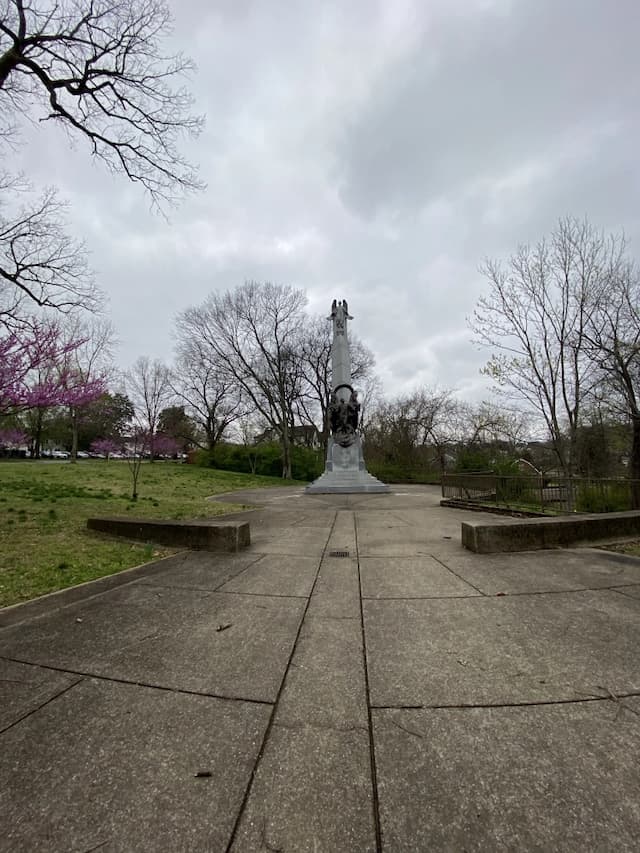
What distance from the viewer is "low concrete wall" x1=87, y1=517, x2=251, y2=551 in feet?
18.7

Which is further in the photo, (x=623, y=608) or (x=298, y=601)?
(x=298, y=601)

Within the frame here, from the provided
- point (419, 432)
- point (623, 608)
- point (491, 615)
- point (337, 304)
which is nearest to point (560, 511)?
point (623, 608)

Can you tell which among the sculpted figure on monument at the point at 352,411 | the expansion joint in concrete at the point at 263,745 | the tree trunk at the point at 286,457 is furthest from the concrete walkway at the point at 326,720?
the tree trunk at the point at 286,457

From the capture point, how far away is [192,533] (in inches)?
229

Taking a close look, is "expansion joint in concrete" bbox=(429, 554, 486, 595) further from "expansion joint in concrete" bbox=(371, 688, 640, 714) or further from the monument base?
the monument base

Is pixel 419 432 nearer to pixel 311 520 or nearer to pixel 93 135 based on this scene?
pixel 311 520

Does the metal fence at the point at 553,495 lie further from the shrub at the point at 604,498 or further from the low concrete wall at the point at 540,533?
the low concrete wall at the point at 540,533

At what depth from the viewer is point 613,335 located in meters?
11.2

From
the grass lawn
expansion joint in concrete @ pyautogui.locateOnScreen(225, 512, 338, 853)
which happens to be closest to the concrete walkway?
expansion joint in concrete @ pyautogui.locateOnScreen(225, 512, 338, 853)

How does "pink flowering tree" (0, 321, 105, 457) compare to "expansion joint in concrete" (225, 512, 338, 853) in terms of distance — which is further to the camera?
"pink flowering tree" (0, 321, 105, 457)

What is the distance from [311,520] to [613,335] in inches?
417

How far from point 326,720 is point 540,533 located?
4702mm

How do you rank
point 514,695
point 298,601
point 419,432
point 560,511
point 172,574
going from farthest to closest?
point 419,432, point 560,511, point 172,574, point 298,601, point 514,695

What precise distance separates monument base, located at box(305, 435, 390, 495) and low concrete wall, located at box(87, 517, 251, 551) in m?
11.7
